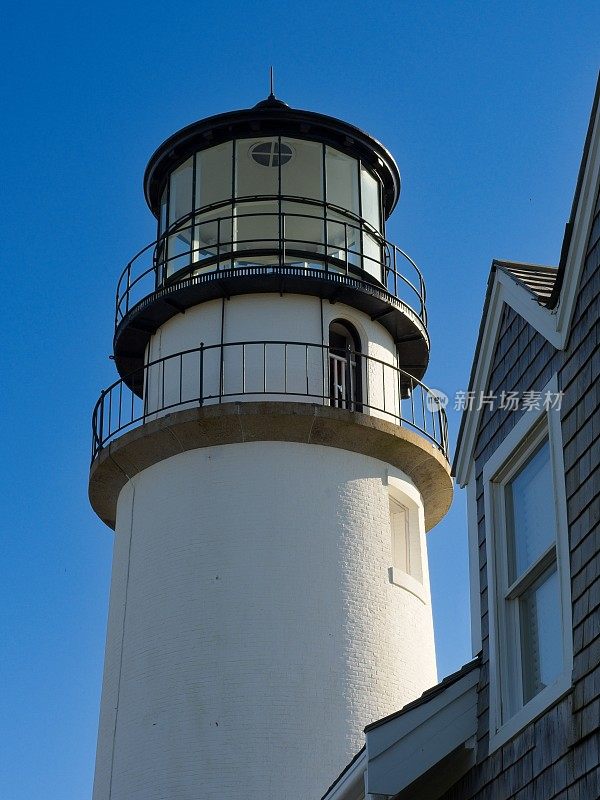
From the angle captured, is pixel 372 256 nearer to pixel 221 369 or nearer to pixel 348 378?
pixel 348 378

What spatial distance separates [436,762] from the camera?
366 inches

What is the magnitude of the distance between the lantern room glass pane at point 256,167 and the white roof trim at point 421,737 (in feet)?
43.7

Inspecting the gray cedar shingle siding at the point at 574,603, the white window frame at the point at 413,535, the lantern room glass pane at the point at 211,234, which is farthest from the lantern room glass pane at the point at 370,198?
the gray cedar shingle siding at the point at 574,603

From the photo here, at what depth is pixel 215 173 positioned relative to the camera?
21.5 metres

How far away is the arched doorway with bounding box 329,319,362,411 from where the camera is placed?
775 inches

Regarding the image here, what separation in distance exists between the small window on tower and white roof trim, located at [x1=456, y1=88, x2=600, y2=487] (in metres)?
9.16

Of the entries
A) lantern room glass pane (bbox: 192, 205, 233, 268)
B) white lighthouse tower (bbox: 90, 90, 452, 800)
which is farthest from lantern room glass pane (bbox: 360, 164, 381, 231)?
lantern room glass pane (bbox: 192, 205, 233, 268)

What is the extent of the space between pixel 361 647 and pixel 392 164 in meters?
8.38

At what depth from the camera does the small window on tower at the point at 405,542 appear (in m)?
19.4

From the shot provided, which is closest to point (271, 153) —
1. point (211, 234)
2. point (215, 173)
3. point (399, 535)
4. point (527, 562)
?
point (215, 173)

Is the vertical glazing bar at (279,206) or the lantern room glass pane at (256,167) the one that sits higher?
the lantern room glass pane at (256,167)

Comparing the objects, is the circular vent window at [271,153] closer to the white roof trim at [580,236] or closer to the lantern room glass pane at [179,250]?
the lantern room glass pane at [179,250]

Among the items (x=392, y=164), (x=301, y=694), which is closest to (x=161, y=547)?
(x=301, y=694)

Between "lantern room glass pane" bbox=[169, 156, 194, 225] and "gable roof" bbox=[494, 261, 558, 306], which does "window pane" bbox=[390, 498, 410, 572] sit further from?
"gable roof" bbox=[494, 261, 558, 306]
